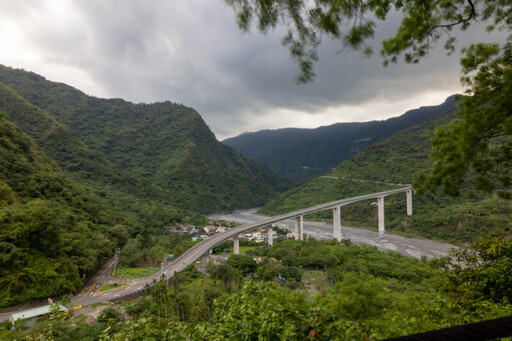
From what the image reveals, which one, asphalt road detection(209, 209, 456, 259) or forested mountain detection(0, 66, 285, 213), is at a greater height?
forested mountain detection(0, 66, 285, 213)

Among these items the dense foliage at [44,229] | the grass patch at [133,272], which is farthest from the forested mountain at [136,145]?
the grass patch at [133,272]

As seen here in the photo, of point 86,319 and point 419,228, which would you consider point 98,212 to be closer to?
point 86,319

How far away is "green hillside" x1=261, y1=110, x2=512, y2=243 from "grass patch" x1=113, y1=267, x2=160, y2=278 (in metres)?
29.2

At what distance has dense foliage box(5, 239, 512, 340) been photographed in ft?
6.94

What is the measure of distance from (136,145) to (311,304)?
8099 centimetres

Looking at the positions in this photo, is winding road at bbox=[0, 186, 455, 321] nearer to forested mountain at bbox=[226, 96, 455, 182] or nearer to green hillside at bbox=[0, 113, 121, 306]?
green hillside at bbox=[0, 113, 121, 306]

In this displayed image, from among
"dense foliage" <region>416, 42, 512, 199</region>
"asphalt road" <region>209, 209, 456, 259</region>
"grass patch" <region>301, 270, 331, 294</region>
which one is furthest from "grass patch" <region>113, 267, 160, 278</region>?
"asphalt road" <region>209, 209, 456, 259</region>

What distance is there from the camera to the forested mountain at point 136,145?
44.3 metres

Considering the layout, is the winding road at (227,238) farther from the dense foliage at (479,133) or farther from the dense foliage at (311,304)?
the dense foliage at (479,133)

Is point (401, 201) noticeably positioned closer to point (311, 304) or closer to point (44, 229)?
point (311, 304)

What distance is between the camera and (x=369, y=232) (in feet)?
122

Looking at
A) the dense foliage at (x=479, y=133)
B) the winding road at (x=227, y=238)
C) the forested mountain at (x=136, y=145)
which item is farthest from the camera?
the forested mountain at (x=136, y=145)

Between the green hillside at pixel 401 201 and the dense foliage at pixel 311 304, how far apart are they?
14326mm

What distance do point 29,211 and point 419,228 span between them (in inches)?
1635
